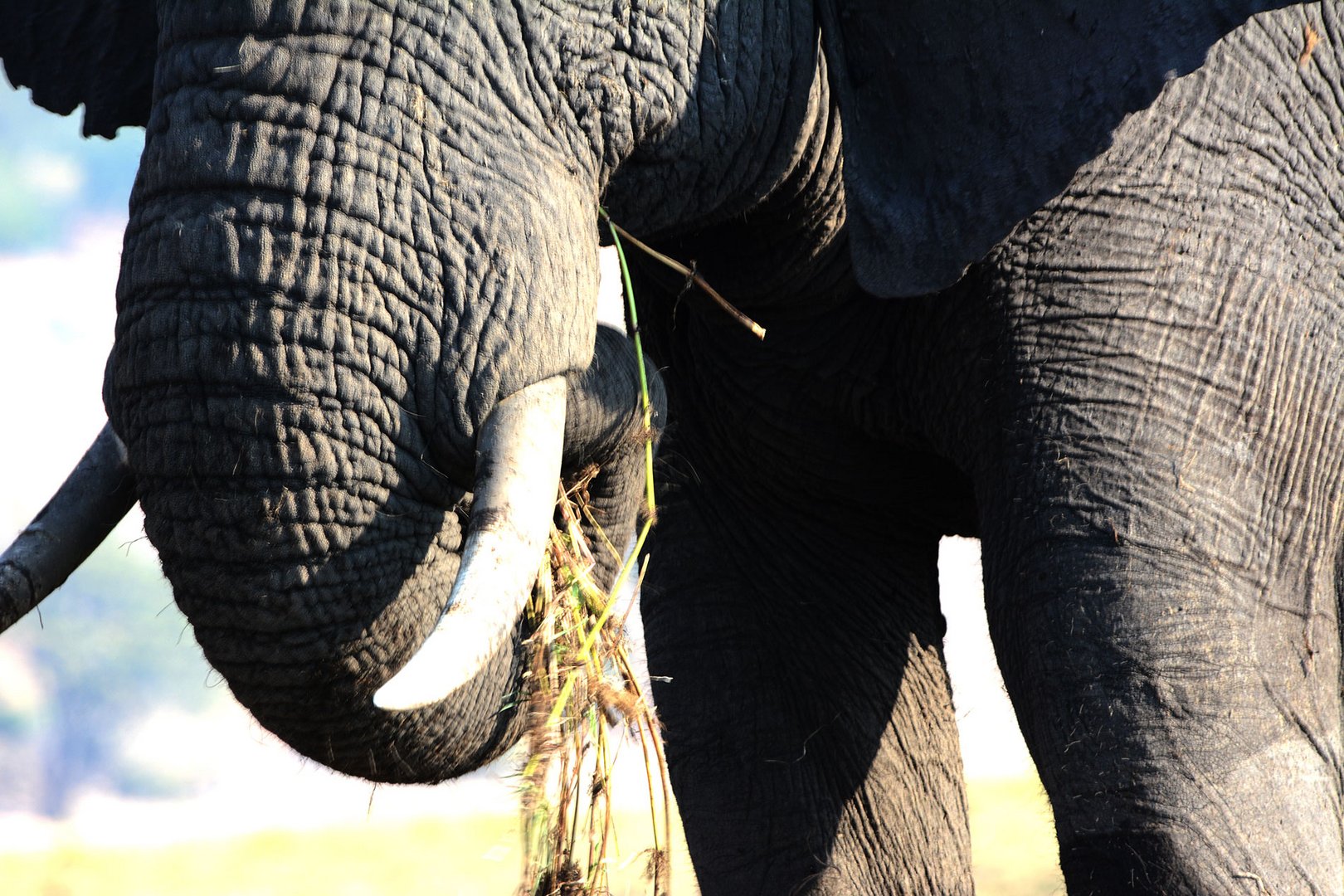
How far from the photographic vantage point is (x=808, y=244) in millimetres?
2646

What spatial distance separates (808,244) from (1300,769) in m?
1.06

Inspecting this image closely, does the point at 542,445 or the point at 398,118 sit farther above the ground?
the point at 398,118

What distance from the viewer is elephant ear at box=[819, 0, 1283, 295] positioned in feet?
7.13

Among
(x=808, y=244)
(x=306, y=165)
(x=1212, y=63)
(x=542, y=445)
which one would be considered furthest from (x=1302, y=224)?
(x=306, y=165)

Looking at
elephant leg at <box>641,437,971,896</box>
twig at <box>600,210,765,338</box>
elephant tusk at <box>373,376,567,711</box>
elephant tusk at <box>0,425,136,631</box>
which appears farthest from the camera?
elephant leg at <box>641,437,971,896</box>

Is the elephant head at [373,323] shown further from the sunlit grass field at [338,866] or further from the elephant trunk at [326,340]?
the sunlit grass field at [338,866]

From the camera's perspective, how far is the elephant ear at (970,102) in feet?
7.13

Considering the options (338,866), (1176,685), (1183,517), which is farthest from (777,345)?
(338,866)

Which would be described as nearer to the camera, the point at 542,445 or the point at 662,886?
the point at 542,445

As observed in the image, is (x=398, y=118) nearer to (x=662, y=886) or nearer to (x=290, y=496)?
(x=290, y=496)

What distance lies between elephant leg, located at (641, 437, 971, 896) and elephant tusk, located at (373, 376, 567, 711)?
4.46 ft

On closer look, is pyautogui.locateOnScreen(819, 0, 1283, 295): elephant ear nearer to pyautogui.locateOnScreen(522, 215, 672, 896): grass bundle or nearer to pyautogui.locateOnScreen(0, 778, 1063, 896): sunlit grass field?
pyautogui.locateOnScreen(522, 215, 672, 896): grass bundle

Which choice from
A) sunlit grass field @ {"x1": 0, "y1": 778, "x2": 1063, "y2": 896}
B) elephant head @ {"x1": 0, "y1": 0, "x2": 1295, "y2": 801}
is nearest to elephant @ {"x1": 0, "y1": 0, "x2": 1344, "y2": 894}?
elephant head @ {"x1": 0, "y1": 0, "x2": 1295, "y2": 801}

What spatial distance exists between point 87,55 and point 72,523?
0.92 meters
